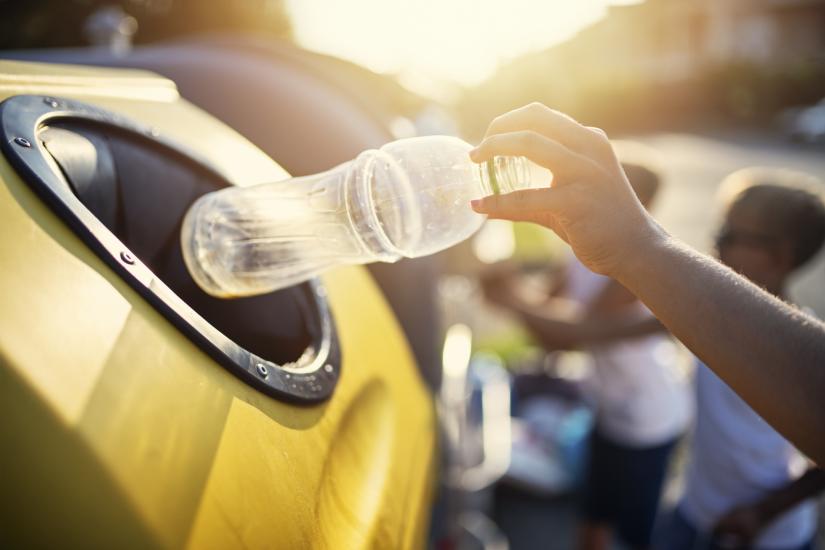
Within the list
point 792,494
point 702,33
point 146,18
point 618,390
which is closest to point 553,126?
point 792,494

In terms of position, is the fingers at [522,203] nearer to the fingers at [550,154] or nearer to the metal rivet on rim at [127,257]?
the fingers at [550,154]

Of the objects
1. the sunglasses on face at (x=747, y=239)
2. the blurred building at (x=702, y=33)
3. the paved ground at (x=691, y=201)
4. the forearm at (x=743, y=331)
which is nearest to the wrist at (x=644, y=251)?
the forearm at (x=743, y=331)

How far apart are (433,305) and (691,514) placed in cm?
120

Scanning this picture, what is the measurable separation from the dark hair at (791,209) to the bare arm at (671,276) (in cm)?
128

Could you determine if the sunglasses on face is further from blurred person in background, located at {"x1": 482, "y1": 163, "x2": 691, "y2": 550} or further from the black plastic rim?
the black plastic rim

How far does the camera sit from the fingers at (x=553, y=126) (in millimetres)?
913

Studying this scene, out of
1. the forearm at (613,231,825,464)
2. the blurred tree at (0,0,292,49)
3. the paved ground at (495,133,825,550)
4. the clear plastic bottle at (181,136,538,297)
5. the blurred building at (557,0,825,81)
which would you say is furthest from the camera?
the blurred building at (557,0,825,81)

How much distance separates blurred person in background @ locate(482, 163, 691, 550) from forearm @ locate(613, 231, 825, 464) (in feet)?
5.10

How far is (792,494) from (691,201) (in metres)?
10.7

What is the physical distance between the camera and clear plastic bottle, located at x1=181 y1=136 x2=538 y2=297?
3.72 feet

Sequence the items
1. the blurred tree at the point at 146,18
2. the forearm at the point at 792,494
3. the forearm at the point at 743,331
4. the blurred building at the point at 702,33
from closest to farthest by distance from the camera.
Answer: the forearm at the point at 743,331 → the forearm at the point at 792,494 → the blurred tree at the point at 146,18 → the blurred building at the point at 702,33

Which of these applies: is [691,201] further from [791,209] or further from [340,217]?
[340,217]

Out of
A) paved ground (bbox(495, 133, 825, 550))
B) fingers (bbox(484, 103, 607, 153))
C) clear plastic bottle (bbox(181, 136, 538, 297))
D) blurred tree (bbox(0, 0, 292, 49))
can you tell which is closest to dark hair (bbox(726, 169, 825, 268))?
paved ground (bbox(495, 133, 825, 550))

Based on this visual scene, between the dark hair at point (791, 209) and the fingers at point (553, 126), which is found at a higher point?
the fingers at point (553, 126)
